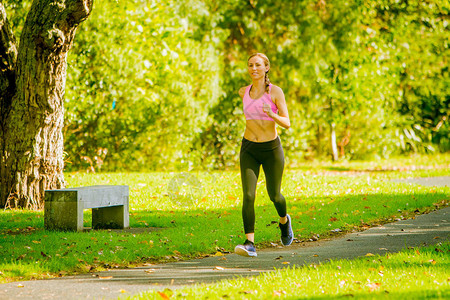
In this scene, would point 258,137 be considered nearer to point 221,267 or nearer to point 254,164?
point 254,164

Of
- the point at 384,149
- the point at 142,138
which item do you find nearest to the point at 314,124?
the point at 384,149

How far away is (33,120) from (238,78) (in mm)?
12900

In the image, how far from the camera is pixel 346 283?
5.64 metres

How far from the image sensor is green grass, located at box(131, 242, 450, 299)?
5.16m

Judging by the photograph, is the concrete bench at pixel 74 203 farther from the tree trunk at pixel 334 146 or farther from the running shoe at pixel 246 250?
the tree trunk at pixel 334 146

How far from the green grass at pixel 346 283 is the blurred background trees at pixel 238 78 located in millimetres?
13181

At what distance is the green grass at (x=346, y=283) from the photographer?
5163 mm

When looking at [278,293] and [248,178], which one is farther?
[248,178]

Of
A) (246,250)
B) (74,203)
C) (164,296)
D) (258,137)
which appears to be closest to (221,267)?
(246,250)

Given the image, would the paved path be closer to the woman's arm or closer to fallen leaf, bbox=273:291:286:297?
fallen leaf, bbox=273:291:286:297

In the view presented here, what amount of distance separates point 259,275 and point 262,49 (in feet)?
60.2

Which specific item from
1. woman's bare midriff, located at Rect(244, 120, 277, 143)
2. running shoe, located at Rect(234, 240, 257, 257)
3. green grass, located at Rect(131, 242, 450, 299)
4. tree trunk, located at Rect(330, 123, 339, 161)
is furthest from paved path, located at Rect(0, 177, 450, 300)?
tree trunk, located at Rect(330, 123, 339, 161)

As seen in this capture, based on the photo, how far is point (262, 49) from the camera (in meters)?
23.7

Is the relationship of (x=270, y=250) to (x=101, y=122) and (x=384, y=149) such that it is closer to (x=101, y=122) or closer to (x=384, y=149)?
(x=101, y=122)
